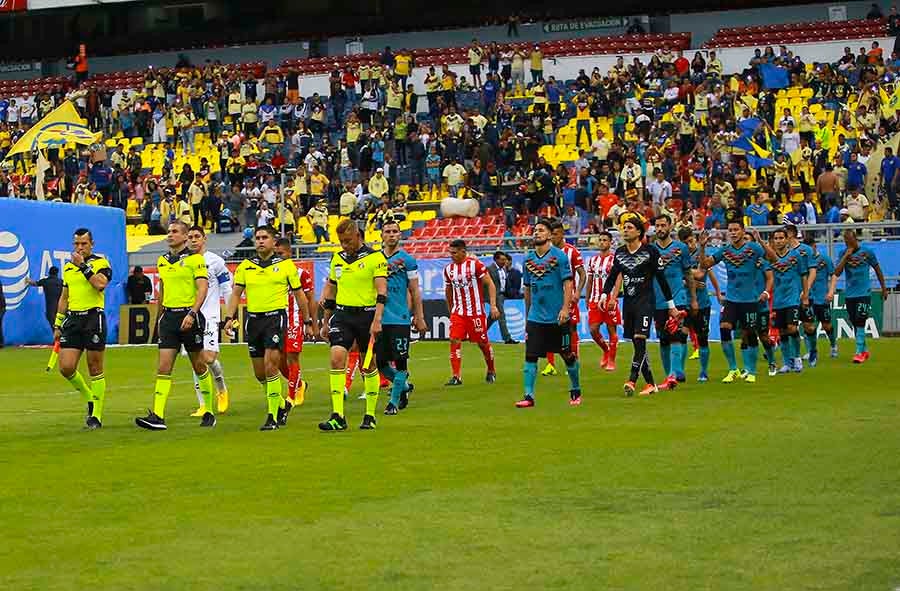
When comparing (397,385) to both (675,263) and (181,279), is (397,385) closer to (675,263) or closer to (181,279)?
(181,279)

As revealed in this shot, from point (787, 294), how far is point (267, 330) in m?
10.1

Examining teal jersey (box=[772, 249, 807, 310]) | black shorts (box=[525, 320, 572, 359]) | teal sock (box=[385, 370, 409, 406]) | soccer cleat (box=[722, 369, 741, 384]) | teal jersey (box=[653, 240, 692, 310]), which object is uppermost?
teal jersey (box=[653, 240, 692, 310])

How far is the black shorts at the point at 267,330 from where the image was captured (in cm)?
1597

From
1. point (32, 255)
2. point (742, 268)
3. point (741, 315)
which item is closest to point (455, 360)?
point (741, 315)

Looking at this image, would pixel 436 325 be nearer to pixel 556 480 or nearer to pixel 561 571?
pixel 556 480

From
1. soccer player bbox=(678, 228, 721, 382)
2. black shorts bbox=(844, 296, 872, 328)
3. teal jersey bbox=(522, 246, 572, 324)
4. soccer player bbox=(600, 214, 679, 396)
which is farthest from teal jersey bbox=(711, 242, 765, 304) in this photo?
black shorts bbox=(844, 296, 872, 328)

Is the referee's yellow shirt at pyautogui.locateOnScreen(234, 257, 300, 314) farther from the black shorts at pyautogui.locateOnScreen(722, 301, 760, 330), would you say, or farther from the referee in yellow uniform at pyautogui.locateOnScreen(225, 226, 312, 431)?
the black shorts at pyautogui.locateOnScreen(722, 301, 760, 330)

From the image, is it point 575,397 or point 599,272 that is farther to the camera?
point 599,272

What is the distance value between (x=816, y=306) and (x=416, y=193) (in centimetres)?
2215

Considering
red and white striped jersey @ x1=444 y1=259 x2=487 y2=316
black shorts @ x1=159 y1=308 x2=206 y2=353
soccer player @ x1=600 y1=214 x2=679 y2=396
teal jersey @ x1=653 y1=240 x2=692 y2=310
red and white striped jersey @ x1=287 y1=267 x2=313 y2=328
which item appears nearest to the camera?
black shorts @ x1=159 y1=308 x2=206 y2=353

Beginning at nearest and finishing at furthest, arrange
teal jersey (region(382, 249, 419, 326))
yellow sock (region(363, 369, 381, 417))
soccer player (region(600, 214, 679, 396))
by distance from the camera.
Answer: yellow sock (region(363, 369, 381, 417)) → teal jersey (region(382, 249, 419, 326)) → soccer player (region(600, 214, 679, 396))

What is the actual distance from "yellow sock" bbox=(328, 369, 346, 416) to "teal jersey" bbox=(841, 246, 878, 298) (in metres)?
13.0

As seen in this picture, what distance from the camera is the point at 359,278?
1559 centimetres

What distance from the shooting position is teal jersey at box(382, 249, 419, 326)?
17.3m
